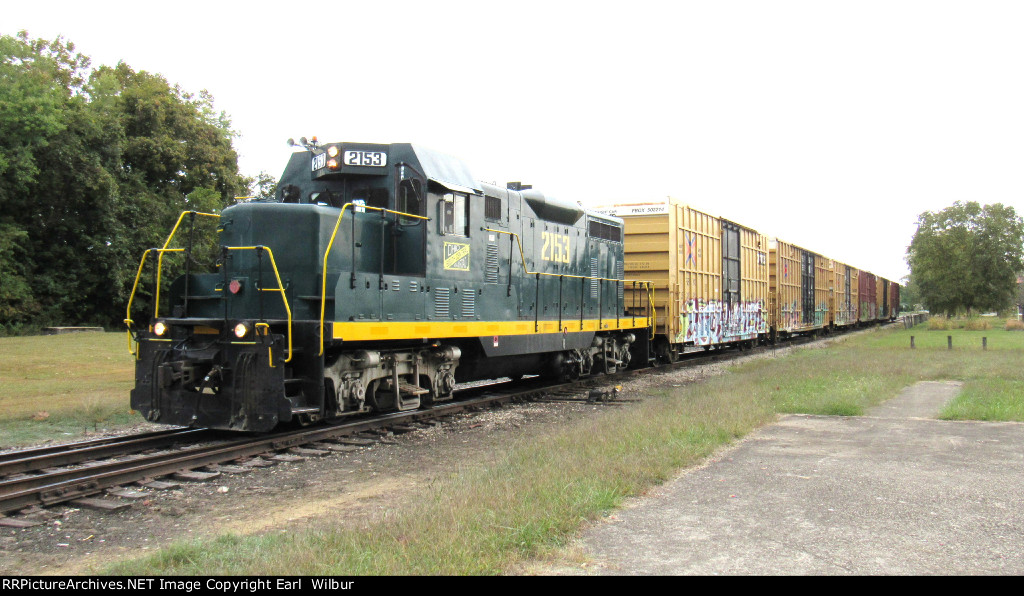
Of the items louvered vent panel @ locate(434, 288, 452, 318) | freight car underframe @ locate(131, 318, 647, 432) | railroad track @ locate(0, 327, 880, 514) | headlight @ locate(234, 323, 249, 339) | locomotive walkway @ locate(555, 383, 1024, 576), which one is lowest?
railroad track @ locate(0, 327, 880, 514)

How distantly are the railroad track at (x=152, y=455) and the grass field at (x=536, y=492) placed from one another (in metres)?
2.06

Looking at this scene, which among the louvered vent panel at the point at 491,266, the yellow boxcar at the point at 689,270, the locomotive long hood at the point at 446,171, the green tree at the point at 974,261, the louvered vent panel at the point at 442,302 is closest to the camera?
the locomotive long hood at the point at 446,171

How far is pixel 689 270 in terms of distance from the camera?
17.7 metres

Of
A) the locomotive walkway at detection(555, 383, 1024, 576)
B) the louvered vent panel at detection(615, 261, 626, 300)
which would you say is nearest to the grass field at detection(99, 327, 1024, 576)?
the locomotive walkway at detection(555, 383, 1024, 576)

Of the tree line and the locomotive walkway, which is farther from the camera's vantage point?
the tree line

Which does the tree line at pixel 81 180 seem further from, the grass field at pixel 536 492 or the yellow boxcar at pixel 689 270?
the grass field at pixel 536 492

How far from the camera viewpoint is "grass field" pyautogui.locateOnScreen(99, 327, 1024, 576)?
12.6ft

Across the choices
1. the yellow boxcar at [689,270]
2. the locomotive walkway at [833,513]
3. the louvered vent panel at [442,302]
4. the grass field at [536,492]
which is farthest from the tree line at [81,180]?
the locomotive walkway at [833,513]

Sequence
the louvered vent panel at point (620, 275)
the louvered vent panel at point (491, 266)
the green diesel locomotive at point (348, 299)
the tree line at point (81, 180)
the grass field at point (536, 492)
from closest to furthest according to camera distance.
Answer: the grass field at point (536, 492) < the green diesel locomotive at point (348, 299) < the louvered vent panel at point (491, 266) < the louvered vent panel at point (620, 275) < the tree line at point (81, 180)

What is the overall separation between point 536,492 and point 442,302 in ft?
15.9

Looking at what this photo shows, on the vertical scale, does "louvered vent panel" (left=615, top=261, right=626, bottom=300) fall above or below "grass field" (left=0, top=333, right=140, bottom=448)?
above

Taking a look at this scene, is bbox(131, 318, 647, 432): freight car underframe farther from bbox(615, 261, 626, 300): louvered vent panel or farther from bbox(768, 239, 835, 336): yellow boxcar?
bbox(768, 239, 835, 336): yellow boxcar

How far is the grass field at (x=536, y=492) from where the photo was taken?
3844mm

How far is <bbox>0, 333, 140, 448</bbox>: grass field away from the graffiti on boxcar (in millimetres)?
12120
